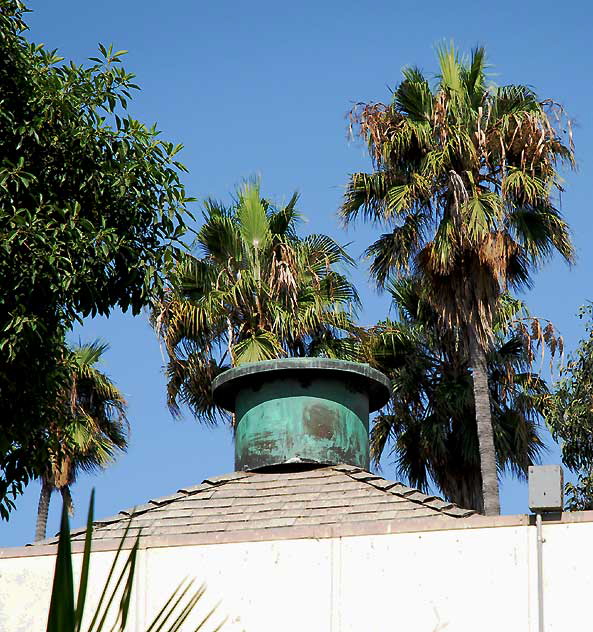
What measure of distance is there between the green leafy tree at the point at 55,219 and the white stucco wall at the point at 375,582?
2356 mm

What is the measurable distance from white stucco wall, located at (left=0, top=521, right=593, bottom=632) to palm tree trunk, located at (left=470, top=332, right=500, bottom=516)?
10525mm

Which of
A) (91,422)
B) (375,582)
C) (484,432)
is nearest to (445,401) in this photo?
(484,432)

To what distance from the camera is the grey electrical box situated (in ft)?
30.4

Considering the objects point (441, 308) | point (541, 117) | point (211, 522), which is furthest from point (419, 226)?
point (211, 522)

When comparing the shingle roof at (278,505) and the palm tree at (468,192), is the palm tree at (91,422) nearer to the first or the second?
the palm tree at (468,192)

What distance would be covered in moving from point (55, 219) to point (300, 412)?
3.31m

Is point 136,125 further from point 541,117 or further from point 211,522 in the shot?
point 541,117

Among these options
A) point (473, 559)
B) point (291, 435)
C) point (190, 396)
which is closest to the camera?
point (473, 559)

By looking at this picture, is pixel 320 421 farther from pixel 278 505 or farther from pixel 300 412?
pixel 278 505

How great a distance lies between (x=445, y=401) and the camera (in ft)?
75.2

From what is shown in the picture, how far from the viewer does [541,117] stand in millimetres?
21031

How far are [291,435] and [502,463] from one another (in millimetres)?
11575

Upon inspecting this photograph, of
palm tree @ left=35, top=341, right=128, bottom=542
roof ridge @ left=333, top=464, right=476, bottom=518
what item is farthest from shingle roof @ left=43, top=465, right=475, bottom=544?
palm tree @ left=35, top=341, right=128, bottom=542

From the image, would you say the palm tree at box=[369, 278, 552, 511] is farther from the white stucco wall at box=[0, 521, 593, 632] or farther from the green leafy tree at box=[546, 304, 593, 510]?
the white stucco wall at box=[0, 521, 593, 632]
